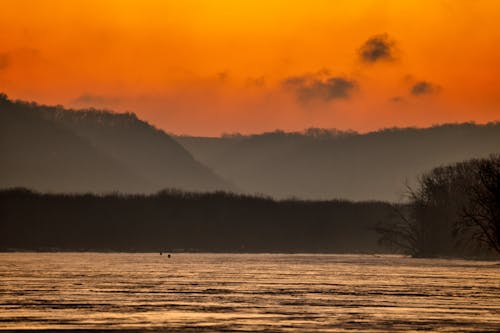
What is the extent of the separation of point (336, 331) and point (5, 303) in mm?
18630

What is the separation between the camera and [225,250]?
193625 mm

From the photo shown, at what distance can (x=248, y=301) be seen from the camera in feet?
194

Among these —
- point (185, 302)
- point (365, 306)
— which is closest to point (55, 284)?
point (185, 302)

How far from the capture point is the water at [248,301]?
46531 mm

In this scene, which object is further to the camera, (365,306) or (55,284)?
(55,284)

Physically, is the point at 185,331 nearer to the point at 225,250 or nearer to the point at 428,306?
the point at 428,306

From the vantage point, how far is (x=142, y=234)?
7771 inches

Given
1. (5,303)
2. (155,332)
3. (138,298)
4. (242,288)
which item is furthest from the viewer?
(242,288)

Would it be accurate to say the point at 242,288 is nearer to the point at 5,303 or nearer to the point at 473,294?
the point at 473,294

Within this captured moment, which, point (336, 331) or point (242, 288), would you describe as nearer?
point (336, 331)

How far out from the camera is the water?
153 feet

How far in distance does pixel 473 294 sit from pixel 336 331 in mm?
23304

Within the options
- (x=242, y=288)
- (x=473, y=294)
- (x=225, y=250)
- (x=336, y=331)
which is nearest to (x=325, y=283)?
(x=242, y=288)

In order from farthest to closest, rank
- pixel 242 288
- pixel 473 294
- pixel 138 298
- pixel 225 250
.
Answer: pixel 225 250 → pixel 242 288 → pixel 473 294 → pixel 138 298
